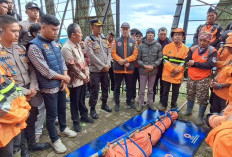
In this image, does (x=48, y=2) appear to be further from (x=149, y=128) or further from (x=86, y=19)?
(x=149, y=128)

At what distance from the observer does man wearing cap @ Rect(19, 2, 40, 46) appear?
8.70 ft

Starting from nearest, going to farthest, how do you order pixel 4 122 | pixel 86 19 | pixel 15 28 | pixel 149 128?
1. pixel 4 122
2. pixel 15 28
3. pixel 149 128
4. pixel 86 19

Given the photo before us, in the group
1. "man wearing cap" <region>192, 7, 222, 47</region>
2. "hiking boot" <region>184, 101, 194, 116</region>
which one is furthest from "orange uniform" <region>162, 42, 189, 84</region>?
"man wearing cap" <region>192, 7, 222, 47</region>

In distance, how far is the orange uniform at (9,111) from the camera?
1.38 m

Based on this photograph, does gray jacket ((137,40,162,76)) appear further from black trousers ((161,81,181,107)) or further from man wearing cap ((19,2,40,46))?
man wearing cap ((19,2,40,46))

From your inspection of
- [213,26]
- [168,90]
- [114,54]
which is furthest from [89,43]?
[213,26]

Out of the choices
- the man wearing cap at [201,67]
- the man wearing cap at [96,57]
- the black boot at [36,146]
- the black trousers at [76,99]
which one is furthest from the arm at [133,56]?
the black boot at [36,146]

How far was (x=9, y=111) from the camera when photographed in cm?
139

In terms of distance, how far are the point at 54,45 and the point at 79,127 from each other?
168cm

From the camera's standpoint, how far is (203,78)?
126 inches

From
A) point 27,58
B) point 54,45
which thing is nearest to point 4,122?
point 27,58

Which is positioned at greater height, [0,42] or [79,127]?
[0,42]

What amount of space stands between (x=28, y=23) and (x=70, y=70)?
1.20 m

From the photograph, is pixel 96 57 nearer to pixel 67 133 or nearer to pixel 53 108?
pixel 53 108
